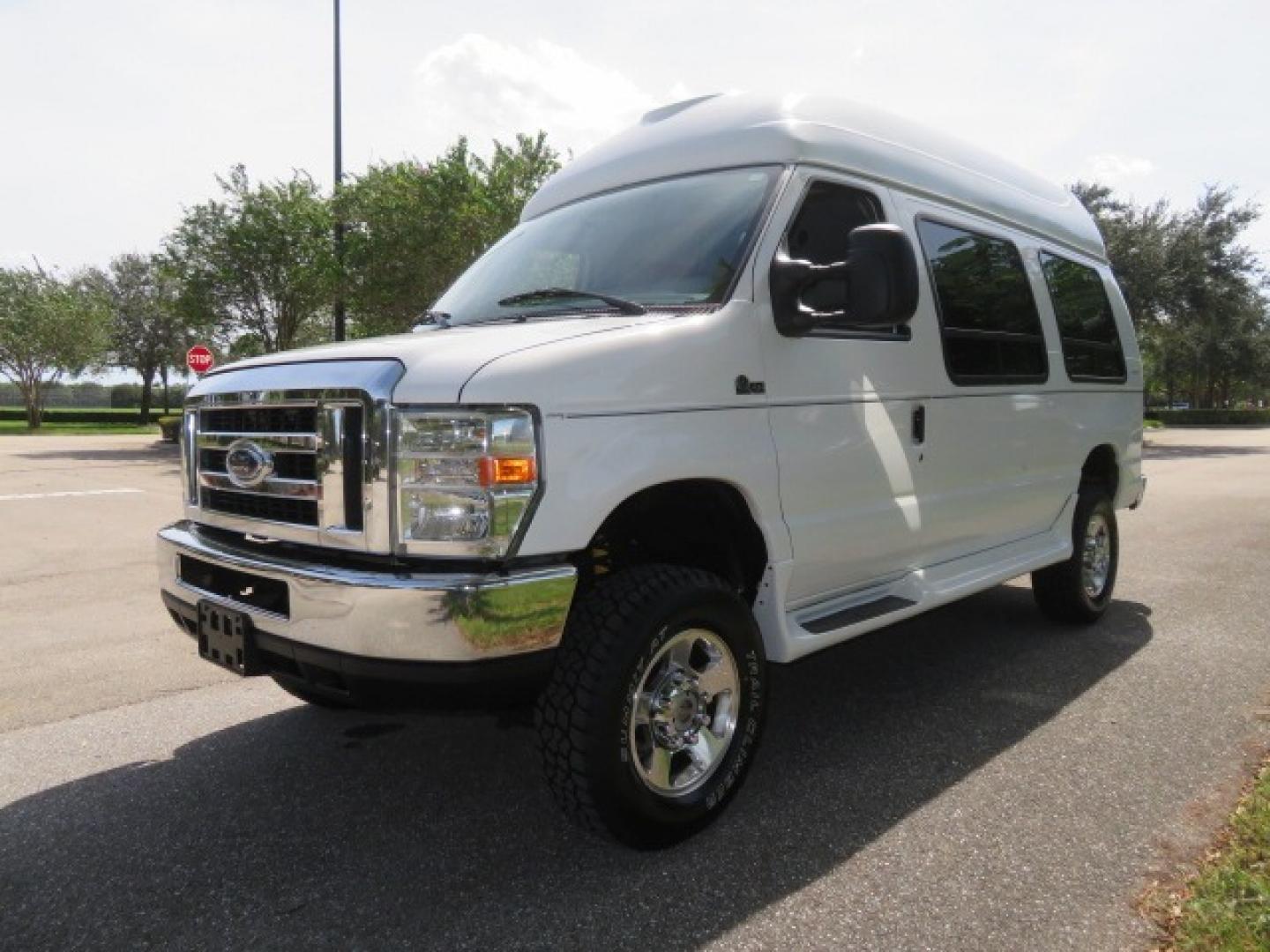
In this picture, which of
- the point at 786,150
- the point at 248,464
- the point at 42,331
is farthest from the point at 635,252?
the point at 42,331

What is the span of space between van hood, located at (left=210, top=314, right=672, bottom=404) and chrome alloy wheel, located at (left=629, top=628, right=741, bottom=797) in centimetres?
99

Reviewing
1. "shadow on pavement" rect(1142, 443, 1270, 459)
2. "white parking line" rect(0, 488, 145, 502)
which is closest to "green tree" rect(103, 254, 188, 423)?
"white parking line" rect(0, 488, 145, 502)

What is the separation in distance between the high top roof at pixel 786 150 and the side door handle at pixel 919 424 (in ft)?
3.19

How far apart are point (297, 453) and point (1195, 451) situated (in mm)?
28865

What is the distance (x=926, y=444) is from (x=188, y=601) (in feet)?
9.59

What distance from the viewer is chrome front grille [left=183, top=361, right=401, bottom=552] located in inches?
100

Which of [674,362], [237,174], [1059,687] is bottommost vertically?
[1059,687]

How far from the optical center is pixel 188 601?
308cm

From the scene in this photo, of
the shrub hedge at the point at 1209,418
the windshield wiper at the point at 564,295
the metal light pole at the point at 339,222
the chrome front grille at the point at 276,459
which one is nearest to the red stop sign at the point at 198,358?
the metal light pole at the point at 339,222

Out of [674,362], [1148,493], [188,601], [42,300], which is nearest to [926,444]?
[674,362]

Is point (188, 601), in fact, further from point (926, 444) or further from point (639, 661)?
point (926, 444)

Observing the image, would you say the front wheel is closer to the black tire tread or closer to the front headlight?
the black tire tread

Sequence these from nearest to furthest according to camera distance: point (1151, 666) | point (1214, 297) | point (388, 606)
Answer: point (388, 606)
point (1151, 666)
point (1214, 297)

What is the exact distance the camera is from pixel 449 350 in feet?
8.74
